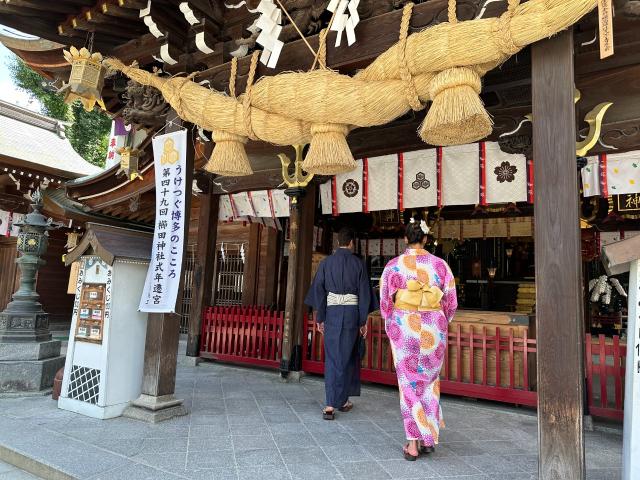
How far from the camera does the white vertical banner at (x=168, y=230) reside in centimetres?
407

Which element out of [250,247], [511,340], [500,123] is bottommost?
[511,340]

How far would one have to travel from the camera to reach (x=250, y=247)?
9.80 meters

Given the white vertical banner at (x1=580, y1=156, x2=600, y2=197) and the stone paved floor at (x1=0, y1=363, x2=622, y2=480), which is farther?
the white vertical banner at (x1=580, y1=156, x2=600, y2=197)

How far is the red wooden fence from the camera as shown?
14.2ft

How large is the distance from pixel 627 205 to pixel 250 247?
763 centimetres

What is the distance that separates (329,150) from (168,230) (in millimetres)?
1914

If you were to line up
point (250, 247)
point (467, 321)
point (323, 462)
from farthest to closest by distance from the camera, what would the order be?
point (250, 247), point (467, 321), point (323, 462)

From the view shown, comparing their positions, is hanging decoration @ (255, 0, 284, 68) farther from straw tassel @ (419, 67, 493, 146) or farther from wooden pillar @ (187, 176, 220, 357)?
wooden pillar @ (187, 176, 220, 357)

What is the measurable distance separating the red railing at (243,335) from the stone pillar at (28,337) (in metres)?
2.37

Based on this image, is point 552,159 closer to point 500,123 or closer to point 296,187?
point 500,123

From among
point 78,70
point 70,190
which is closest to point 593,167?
point 78,70

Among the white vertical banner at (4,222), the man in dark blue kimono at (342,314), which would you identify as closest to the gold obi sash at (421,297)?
the man in dark blue kimono at (342,314)

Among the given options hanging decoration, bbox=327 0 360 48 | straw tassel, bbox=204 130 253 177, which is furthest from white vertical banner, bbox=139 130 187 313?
hanging decoration, bbox=327 0 360 48

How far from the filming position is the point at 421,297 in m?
3.45
